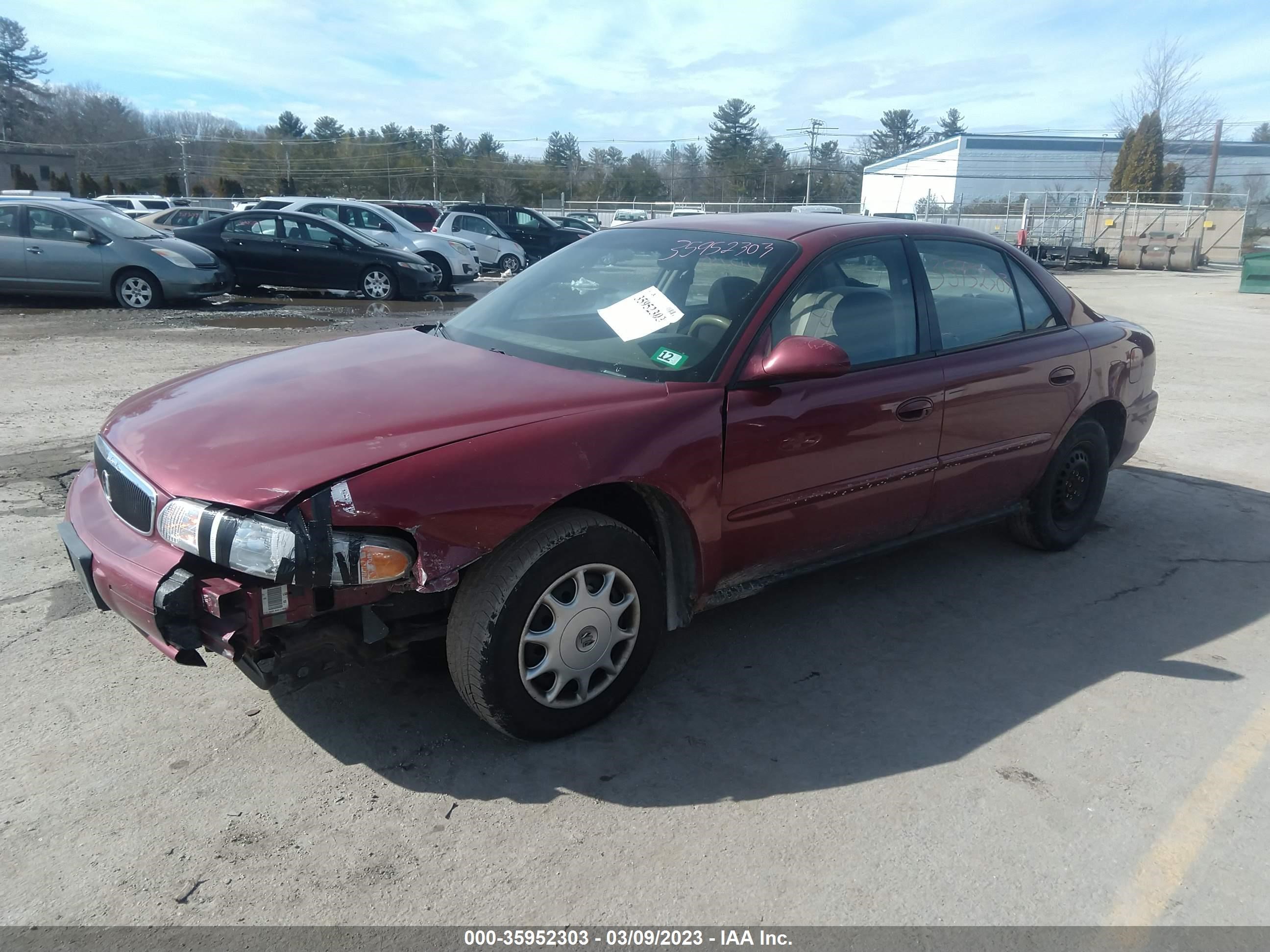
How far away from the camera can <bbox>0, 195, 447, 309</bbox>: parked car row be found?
12.5 m

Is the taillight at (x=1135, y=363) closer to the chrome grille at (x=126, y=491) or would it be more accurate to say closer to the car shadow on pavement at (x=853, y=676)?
the car shadow on pavement at (x=853, y=676)

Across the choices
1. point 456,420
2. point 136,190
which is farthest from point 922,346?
point 136,190

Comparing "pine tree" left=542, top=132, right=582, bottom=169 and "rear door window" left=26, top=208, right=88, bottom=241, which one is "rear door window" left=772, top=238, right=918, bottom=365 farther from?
"pine tree" left=542, top=132, right=582, bottom=169

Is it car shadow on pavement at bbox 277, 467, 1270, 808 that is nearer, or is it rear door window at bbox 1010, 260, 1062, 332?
car shadow on pavement at bbox 277, 467, 1270, 808

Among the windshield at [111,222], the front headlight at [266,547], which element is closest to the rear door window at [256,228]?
the windshield at [111,222]

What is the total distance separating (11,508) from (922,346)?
4.69 meters

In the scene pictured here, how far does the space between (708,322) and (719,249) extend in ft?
1.72

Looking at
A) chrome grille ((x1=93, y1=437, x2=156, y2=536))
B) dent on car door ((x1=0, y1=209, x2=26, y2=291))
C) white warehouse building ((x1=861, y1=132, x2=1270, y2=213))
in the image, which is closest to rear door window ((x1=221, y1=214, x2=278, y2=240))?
dent on car door ((x1=0, y1=209, x2=26, y2=291))

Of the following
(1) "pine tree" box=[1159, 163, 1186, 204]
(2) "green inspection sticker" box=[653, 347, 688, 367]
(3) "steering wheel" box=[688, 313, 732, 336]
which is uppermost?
(1) "pine tree" box=[1159, 163, 1186, 204]

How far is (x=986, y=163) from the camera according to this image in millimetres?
62000

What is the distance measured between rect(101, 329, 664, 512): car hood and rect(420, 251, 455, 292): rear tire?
45.1ft

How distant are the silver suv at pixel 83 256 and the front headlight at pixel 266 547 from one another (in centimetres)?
1196

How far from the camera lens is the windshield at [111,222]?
12461 mm

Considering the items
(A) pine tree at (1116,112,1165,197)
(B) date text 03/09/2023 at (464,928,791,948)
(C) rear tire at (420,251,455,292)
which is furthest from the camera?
(A) pine tree at (1116,112,1165,197)
